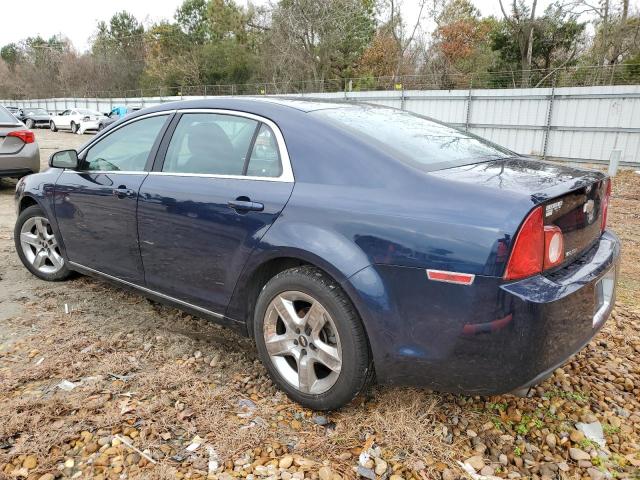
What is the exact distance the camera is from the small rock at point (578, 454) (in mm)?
2221

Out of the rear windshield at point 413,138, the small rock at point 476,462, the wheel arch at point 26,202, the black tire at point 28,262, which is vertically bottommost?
the small rock at point 476,462

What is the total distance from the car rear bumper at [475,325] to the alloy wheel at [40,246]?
3096 millimetres

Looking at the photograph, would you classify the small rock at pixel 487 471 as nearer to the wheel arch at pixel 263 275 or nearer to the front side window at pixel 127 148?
the wheel arch at pixel 263 275

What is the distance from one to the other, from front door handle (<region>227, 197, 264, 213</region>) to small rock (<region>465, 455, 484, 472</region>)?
5.02 ft

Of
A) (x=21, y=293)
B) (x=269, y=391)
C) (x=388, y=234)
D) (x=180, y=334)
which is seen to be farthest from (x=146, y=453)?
(x=21, y=293)

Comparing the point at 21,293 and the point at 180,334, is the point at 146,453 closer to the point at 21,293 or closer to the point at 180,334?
the point at 180,334

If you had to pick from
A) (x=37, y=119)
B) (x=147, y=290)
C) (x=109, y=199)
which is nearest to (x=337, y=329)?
(x=147, y=290)

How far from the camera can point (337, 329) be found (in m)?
2.29

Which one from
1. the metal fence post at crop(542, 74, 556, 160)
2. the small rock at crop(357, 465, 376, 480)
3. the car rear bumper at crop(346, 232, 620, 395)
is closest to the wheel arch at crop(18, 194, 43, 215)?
the car rear bumper at crop(346, 232, 620, 395)

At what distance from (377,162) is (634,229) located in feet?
19.0

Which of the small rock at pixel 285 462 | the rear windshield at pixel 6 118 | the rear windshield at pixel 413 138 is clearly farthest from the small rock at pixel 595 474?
the rear windshield at pixel 6 118

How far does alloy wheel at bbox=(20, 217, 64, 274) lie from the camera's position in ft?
13.7

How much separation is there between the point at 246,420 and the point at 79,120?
27092 mm

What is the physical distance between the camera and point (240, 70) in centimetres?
3941
